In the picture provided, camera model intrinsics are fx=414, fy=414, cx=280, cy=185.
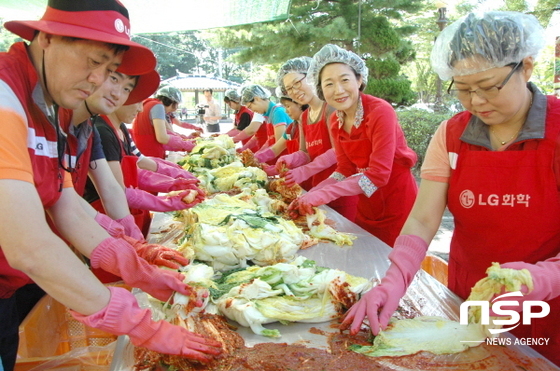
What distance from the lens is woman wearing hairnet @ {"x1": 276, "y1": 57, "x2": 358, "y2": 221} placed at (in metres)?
4.10

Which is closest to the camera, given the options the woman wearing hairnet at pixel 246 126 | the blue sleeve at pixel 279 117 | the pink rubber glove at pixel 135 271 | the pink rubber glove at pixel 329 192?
the pink rubber glove at pixel 135 271

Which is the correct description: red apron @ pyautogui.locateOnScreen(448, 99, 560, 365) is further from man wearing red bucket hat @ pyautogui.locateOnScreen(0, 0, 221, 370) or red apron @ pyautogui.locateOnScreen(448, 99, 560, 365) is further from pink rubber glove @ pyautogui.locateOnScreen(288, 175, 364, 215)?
man wearing red bucket hat @ pyautogui.locateOnScreen(0, 0, 221, 370)

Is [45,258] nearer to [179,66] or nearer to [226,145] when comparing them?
[226,145]

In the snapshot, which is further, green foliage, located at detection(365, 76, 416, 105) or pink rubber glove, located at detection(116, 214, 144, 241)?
green foliage, located at detection(365, 76, 416, 105)

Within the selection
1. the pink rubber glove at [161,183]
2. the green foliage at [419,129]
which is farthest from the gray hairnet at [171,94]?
the green foliage at [419,129]

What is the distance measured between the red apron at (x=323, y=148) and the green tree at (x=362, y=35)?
599cm

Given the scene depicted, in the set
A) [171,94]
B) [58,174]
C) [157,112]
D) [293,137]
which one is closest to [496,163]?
[58,174]

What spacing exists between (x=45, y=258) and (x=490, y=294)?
1424 millimetres

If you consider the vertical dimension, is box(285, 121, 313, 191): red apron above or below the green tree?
below

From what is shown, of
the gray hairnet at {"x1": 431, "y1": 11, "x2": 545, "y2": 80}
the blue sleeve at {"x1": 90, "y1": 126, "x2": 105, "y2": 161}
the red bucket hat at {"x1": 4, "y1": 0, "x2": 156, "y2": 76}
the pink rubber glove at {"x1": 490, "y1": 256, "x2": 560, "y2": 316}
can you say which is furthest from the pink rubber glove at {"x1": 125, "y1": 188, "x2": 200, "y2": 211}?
the pink rubber glove at {"x1": 490, "y1": 256, "x2": 560, "y2": 316}

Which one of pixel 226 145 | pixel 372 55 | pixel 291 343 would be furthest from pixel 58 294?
pixel 372 55

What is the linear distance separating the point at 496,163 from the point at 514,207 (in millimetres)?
205

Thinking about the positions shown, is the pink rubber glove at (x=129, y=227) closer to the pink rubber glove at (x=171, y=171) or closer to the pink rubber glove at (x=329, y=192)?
the pink rubber glove at (x=329, y=192)

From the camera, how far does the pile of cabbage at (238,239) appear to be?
2226 mm
